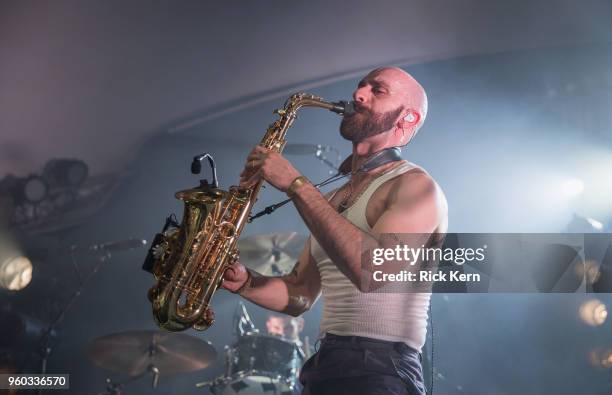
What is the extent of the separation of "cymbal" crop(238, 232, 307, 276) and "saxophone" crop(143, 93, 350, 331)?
9.78 feet

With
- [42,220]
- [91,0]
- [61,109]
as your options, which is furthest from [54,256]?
[91,0]

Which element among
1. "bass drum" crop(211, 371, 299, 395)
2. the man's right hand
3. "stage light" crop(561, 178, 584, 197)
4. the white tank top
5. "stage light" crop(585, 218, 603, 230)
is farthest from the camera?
"stage light" crop(561, 178, 584, 197)

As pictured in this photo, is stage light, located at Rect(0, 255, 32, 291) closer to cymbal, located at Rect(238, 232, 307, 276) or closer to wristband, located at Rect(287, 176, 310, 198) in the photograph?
cymbal, located at Rect(238, 232, 307, 276)

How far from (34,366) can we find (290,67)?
3825 millimetres

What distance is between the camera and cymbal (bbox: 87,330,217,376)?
516 centimetres

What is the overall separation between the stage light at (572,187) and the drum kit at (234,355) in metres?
2.57

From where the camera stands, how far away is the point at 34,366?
595cm

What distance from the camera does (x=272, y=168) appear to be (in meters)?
2.31

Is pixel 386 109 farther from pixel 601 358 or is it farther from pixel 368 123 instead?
pixel 601 358

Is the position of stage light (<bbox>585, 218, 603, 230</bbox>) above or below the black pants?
above

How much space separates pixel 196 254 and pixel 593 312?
5.27 metres

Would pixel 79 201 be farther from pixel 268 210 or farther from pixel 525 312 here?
pixel 525 312

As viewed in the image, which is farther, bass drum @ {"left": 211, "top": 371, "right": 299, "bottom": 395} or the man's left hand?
bass drum @ {"left": 211, "top": 371, "right": 299, "bottom": 395}

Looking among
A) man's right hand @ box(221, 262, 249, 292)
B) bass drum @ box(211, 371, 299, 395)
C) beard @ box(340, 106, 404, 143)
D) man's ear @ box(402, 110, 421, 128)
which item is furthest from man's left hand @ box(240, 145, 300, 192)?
bass drum @ box(211, 371, 299, 395)
